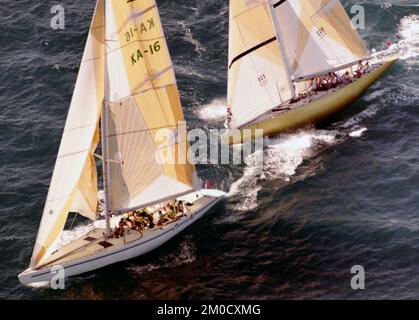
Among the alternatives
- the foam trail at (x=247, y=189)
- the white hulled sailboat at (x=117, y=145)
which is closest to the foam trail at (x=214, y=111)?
the foam trail at (x=247, y=189)

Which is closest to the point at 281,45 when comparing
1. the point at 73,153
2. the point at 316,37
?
the point at 316,37

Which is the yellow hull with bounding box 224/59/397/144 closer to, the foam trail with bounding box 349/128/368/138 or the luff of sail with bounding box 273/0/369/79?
the luff of sail with bounding box 273/0/369/79

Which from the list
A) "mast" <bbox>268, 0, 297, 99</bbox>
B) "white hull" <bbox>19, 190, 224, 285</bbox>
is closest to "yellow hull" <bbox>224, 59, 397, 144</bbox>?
"mast" <bbox>268, 0, 297, 99</bbox>

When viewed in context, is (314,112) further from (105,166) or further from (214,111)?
(105,166)

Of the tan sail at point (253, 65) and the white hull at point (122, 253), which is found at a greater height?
the tan sail at point (253, 65)

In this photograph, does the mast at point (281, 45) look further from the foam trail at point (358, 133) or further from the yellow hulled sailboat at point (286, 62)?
the foam trail at point (358, 133)
